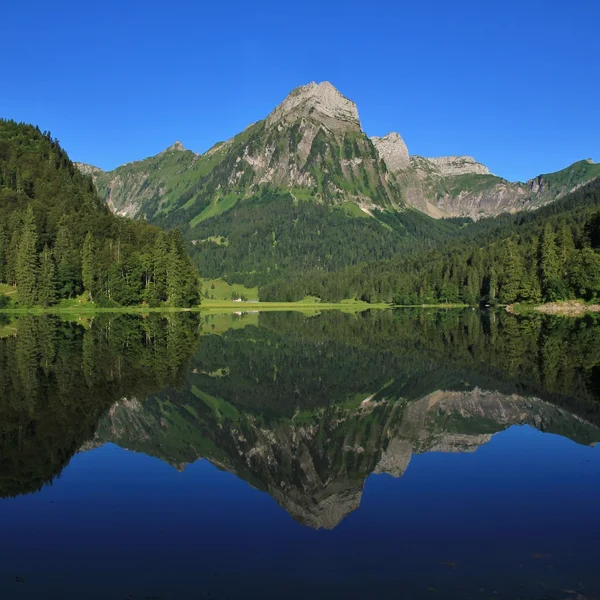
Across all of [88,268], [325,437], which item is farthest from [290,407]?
[88,268]

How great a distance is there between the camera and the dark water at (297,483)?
13.7 metres

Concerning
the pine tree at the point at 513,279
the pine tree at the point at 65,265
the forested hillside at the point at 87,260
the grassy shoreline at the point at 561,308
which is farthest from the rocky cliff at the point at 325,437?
the pine tree at the point at 513,279

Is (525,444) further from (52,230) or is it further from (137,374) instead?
(52,230)

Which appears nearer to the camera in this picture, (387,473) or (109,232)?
(387,473)

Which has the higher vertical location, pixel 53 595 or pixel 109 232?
pixel 109 232

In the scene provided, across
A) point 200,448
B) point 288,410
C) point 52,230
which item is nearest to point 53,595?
point 200,448

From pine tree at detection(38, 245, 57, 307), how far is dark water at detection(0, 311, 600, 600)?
335 feet

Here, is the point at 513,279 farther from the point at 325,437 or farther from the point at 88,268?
the point at 325,437

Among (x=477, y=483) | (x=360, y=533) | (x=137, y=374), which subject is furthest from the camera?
(x=137, y=374)

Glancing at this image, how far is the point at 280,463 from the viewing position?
935 inches

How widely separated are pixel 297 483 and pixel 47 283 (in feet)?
441

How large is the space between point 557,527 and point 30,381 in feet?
107

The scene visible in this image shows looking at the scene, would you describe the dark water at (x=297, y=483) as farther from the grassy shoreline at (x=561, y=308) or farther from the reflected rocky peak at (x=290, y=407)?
the grassy shoreline at (x=561, y=308)

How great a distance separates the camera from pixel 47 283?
14038 centimetres
